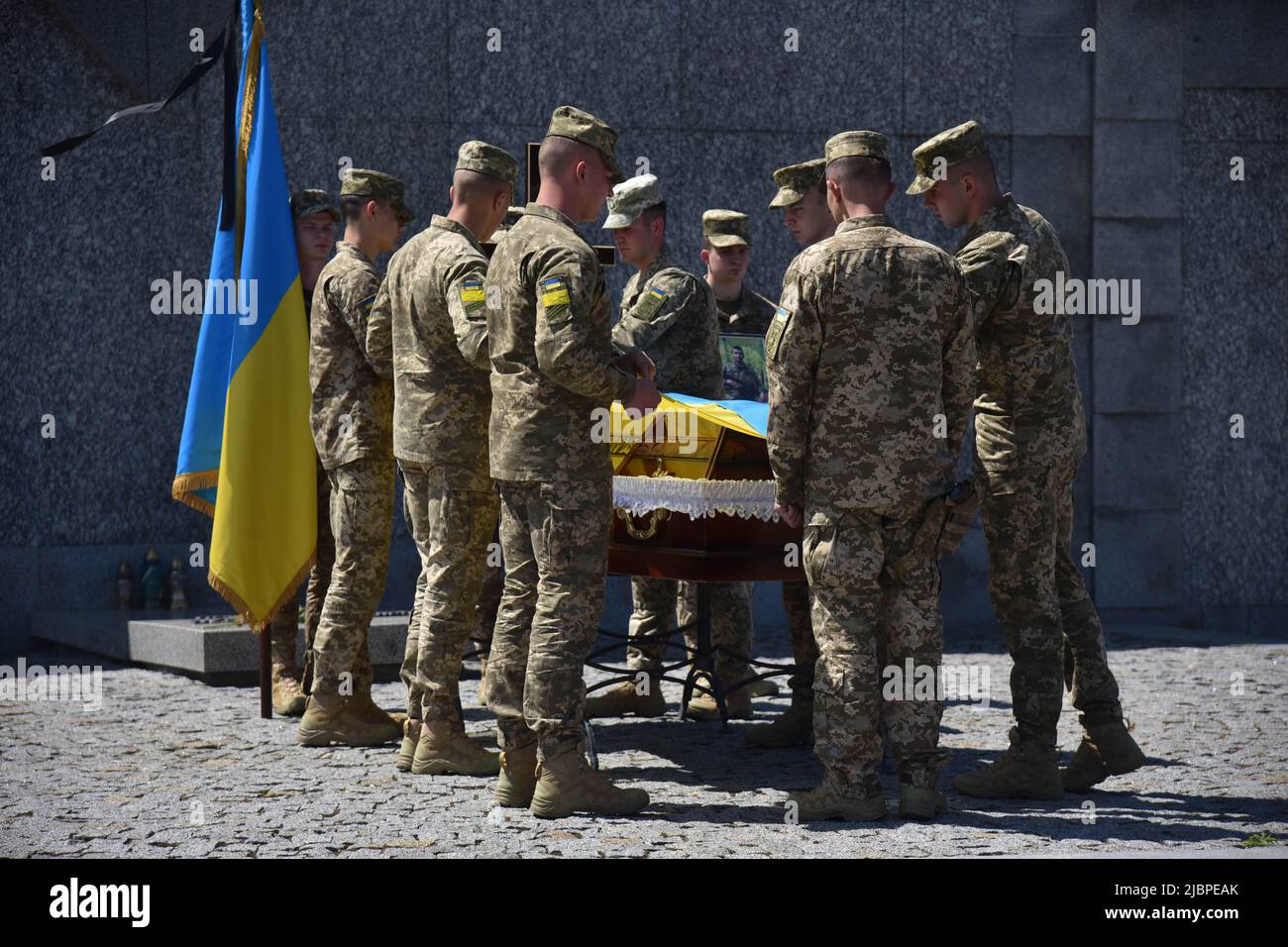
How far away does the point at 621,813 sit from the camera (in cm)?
504

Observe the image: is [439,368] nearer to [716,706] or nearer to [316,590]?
[316,590]

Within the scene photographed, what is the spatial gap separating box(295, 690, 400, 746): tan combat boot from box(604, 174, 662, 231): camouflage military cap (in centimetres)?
220

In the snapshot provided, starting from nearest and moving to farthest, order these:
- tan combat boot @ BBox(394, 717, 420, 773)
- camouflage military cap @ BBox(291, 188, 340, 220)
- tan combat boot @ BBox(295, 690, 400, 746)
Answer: tan combat boot @ BBox(394, 717, 420, 773), tan combat boot @ BBox(295, 690, 400, 746), camouflage military cap @ BBox(291, 188, 340, 220)

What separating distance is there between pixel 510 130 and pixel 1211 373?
4.76 meters

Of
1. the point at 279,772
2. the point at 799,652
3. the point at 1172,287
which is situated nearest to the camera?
the point at 279,772

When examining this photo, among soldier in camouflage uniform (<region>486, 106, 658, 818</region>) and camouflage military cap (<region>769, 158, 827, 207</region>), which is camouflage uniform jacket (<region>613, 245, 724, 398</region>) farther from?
soldier in camouflage uniform (<region>486, 106, 658, 818</region>)

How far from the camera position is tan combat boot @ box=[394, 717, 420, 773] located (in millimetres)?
5793

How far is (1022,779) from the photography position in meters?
5.33

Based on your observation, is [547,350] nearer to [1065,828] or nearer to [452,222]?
[452,222]

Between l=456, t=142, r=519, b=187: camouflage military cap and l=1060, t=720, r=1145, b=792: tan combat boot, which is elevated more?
l=456, t=142, r=519, b=187: camouflage military cap

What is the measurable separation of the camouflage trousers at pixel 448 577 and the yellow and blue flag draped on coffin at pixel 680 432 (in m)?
0.57

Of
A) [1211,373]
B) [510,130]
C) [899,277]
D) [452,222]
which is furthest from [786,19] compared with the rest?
[899,277]

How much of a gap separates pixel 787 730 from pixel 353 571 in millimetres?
1847

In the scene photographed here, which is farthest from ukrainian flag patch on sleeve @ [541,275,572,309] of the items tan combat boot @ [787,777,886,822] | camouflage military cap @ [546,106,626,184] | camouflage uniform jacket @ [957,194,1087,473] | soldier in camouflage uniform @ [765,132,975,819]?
tan combat boot @ [787,777,886,822]
